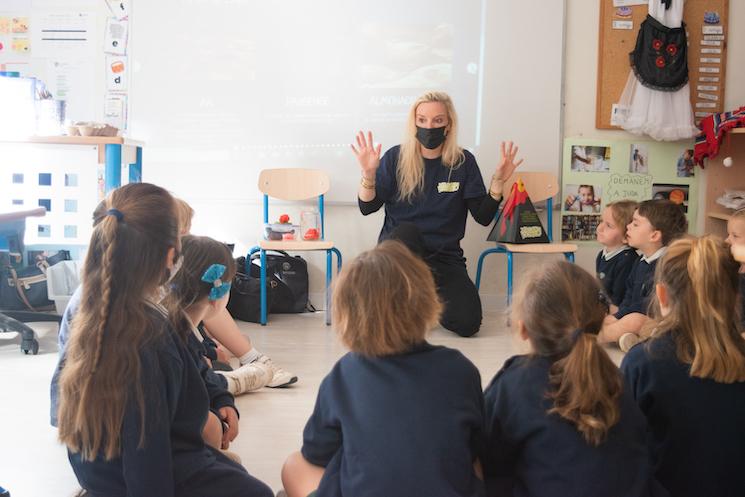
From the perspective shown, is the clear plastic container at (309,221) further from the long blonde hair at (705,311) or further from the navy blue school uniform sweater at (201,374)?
the long blonde hair at (705,311)

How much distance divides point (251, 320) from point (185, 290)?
2346 mm

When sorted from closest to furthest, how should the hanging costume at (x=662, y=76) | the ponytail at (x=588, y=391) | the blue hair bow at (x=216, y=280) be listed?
1. the ponytail at (x=588, y=391)
2. the blue hair bow at (x=216, y=280)
3. the hanging costume at (x=662, y=76)

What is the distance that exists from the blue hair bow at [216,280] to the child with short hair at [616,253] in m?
2.39

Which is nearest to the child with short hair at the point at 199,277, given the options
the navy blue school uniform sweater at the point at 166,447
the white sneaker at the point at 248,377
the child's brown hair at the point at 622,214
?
the navy blue school uniform sweater at the point at 166,447

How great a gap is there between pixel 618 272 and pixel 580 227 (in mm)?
864

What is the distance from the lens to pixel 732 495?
1.67 meters

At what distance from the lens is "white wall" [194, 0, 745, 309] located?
4641 mm

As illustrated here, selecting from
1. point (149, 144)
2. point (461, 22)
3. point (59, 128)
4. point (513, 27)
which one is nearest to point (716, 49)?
point (513, 27)

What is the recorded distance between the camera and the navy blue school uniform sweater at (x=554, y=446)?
4.95 ft

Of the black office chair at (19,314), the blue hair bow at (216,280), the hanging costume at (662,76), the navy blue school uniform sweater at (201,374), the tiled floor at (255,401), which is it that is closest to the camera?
the navy blue school uniform sweater at (201,374)

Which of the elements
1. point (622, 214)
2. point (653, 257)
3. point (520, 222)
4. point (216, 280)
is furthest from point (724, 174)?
point (216, 280)

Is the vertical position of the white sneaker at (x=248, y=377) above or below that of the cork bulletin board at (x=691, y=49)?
below

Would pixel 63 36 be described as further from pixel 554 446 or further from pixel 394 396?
pixel 554 446

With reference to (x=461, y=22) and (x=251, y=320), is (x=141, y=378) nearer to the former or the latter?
(x=251, y=320)
